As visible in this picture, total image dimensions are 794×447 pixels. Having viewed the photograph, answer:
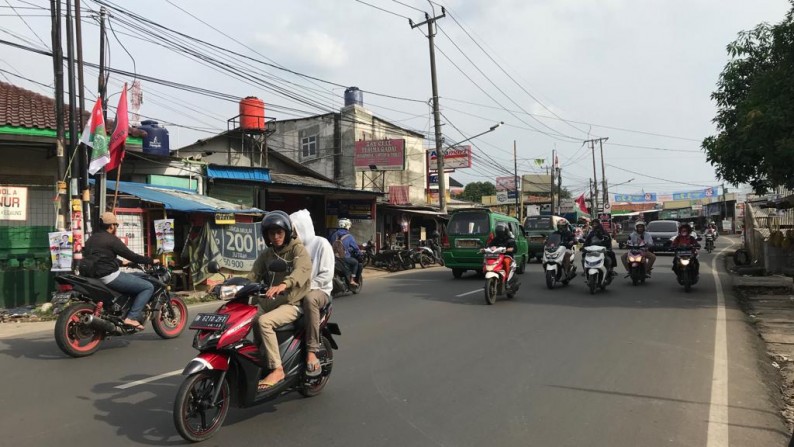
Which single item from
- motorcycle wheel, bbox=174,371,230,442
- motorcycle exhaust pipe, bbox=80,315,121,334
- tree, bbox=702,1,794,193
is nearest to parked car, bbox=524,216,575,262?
tree, bbox=702,1,794,193

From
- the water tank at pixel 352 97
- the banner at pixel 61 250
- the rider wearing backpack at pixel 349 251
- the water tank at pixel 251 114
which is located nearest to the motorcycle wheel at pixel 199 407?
the banner at pixel 61 250

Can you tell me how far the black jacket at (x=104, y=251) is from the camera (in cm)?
649

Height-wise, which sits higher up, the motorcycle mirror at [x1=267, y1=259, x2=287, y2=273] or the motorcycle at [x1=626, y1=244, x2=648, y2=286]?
the motorcycle mirror at [x1=267, y1=259, x2=287, y2=273]

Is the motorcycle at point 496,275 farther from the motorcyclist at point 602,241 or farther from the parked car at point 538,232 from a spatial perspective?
the parked car at point 538,232

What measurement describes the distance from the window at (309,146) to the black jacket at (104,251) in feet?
94.7

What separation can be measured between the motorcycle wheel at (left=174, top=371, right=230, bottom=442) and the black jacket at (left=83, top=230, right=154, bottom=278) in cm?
343

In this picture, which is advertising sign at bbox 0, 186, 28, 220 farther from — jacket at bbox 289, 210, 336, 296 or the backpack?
jacket at bbox 289, 210, 336, 296

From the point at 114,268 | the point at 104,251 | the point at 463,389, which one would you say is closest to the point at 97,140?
the point at 104,251

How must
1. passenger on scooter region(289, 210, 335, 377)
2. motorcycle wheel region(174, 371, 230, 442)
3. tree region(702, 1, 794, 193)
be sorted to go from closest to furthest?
motorcycle wheel region(174, 371, 230, 442) → passenger on scooter region(289, 210, 335, 377) → tree region(702, 1, 794, 193)

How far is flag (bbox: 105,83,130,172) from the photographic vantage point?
1099 centimetres

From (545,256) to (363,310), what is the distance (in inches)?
211

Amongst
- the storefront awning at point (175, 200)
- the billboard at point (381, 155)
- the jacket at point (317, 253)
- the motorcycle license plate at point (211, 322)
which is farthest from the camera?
the billboard at point (381, 155)

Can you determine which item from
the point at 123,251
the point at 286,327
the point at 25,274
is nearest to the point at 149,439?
the point at 286,327

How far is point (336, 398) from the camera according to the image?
15.6 feet
